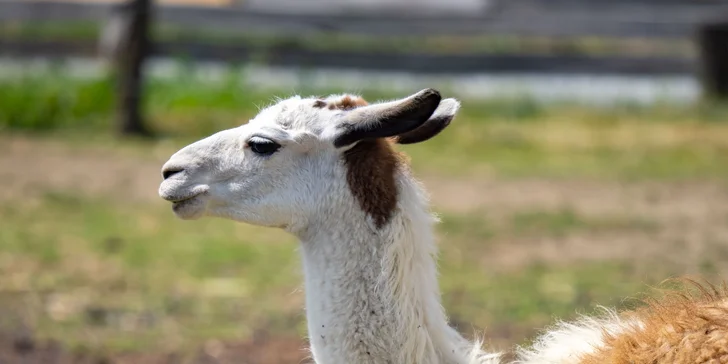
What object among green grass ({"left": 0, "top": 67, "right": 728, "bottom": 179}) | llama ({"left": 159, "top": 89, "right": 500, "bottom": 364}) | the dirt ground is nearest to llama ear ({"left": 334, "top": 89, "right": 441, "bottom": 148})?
llama ({"left": 159, "top": 89, "right": 500, "bottom": 364})

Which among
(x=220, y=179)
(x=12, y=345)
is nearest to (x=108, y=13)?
(x=12, y=345)

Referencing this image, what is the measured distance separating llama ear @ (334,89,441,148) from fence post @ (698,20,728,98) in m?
13.1

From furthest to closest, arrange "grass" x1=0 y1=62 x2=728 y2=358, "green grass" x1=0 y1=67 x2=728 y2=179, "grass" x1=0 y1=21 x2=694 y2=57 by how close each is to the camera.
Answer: "grass" x1=0 y1=21 x2=694 y2=57, "green grass" x1=0 y1=67 x2=728 y2=179, "grass" x1=0 y1=62 x2=728 y2=358

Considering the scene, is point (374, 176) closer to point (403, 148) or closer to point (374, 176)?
point (374, 176)

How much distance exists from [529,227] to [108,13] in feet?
28.8

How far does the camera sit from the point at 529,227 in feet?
31.9

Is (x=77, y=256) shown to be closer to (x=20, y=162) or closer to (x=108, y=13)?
(x=20, y=162)

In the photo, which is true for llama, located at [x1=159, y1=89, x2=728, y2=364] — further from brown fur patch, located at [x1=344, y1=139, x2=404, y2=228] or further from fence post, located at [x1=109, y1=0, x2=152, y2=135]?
fence post, located at [x1=109, y1=0, x2=152, y2=135]

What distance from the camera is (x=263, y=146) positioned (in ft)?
13.7

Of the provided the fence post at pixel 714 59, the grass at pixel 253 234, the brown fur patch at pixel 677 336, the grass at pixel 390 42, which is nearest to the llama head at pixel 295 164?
the grass at pixel 253 234

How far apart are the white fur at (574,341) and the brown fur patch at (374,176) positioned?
2.37 ft

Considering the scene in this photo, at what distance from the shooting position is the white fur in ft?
12.7

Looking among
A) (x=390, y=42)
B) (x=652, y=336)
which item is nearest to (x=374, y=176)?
(x=652, y=336)

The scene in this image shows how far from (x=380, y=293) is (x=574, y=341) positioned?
2.27ft
